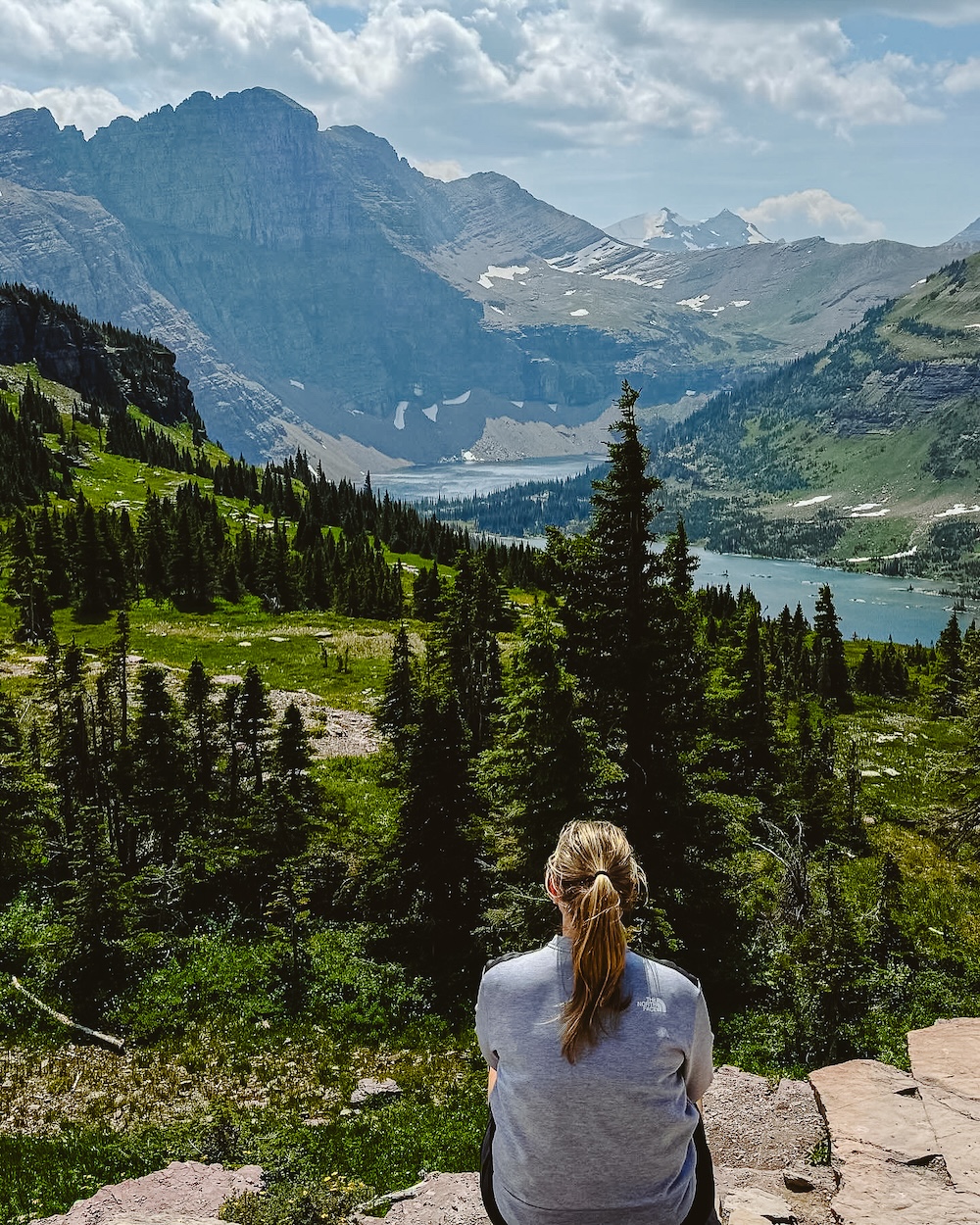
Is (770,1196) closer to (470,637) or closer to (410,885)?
(410,885)

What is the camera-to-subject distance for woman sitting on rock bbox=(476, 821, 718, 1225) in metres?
3.79

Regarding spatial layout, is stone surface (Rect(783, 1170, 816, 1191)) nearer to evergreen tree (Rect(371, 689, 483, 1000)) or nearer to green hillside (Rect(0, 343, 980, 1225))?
green hillside (Rect(0, 343, 980, 1225))

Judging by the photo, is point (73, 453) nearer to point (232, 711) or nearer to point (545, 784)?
point (232, 711)

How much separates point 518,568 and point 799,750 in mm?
92155

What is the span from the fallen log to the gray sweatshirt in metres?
13.7

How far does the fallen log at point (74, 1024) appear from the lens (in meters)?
14.9

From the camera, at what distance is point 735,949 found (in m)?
18.5

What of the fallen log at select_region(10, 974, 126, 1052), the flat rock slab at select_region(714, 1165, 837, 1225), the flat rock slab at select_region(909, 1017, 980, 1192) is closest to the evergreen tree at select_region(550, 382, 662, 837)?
the flat rock slab at select_region(909, 1017, 980, 1192)

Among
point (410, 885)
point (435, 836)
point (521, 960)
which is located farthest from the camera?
point (435, 836)

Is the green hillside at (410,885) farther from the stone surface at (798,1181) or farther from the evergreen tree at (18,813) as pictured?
the stone surface at (798,1181)

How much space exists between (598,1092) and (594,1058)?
6.6 inches

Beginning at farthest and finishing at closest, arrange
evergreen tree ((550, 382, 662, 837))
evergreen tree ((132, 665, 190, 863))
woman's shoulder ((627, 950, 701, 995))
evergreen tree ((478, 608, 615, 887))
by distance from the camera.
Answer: evergreen tree ((132, 665, 190, 863)) < evergreen tree ((550, 382, 662, 837)) < evergreen tree ((478, 608, 615, 887)) < woman's shoulder ((627, 950, 701, 995))

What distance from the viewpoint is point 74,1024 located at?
598 inches

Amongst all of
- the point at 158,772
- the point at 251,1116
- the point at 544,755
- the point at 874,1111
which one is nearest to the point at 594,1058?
the point at 874,1111
